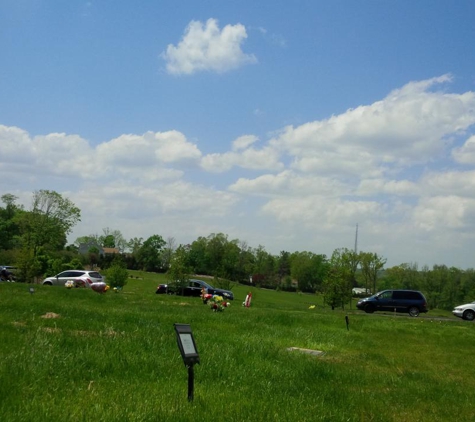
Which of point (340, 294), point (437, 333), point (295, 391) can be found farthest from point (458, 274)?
point (295, 391)

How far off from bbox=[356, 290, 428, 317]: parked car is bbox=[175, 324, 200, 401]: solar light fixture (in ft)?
121

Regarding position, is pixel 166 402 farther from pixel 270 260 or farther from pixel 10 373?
pixel 270 260

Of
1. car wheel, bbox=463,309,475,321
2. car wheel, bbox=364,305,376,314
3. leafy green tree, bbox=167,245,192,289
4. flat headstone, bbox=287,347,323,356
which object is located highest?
leafy green tree, bbox=167,245,192,289

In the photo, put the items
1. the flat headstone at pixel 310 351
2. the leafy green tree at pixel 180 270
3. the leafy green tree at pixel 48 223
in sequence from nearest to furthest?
the flat headstone at pixel 310 351 < the leafy green tree at pixel 180 270 < the leafy green tree at pixel 48 223

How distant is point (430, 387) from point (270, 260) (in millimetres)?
126140

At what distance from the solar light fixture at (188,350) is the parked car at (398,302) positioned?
36.8m

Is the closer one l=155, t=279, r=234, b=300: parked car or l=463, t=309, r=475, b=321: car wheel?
l=463, t=309, r=475, b=321: car wheel

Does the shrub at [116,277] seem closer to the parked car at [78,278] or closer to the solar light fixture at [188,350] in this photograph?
the parked car at [78,278]

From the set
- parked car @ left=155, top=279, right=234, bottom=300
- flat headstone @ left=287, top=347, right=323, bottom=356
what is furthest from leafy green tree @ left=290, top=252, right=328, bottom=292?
flat headstone @ left=287, top=347, right=323, bottom=356

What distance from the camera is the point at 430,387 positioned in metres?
9.63

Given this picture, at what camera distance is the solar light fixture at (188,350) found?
19.2 ft

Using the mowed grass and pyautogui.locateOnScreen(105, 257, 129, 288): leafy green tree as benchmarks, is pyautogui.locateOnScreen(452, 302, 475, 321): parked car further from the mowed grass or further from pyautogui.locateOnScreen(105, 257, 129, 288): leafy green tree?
pyautogui.locateOnScreen(105, 257, 129, 288): leafy green tree

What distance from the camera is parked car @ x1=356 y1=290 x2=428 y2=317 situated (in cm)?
4047

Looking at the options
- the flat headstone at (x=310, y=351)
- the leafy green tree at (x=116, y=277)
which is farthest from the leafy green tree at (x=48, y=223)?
the flat headstone at (x=310, y=351)
